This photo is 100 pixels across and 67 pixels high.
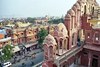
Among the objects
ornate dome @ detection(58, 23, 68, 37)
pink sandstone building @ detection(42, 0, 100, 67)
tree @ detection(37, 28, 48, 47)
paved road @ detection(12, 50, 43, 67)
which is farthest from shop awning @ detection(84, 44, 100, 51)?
tree @ detection(37, 28, 48, 47)

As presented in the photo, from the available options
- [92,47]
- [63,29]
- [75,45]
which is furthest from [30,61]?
[92,47]

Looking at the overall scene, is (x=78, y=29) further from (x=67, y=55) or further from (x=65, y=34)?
(x=67, y=55)

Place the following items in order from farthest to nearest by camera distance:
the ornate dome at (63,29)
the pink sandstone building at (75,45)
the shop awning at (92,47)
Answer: the ornate dome at (63,29), the pink sandstone building at (75,45), the shop awning at (92,47)

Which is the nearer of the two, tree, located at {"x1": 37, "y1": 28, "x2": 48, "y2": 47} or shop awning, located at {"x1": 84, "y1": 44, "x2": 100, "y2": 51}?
shop awning, located at {"x1": 84, "y1": 44, "x2": 100, "y2": 51}

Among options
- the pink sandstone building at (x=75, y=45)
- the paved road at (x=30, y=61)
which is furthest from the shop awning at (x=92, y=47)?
the paved road at (x=30, y=61)

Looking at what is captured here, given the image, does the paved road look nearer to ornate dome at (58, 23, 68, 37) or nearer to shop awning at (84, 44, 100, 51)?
ornate dome at (58, 23, 68, 37)

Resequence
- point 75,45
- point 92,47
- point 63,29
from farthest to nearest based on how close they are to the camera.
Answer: point 63,29, point 75,45, point 92,47

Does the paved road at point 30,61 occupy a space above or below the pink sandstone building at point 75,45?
below

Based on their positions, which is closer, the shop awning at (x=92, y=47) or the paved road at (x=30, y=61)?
the shop awning at (x=92, y=47)

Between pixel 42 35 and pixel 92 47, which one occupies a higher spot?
pixel 92 47

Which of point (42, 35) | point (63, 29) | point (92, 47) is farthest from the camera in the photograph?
point (42, 35)

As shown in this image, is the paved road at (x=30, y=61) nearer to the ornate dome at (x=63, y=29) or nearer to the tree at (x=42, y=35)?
the tree at (x=42, y=35)

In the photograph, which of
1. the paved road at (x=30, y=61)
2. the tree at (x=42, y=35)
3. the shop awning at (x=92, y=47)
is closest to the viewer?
the shop awning at (x=92, y=47)

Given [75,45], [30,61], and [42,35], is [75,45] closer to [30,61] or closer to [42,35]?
[30,61]
